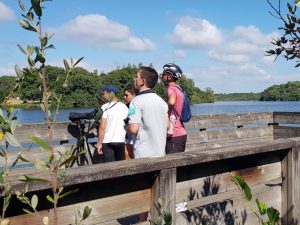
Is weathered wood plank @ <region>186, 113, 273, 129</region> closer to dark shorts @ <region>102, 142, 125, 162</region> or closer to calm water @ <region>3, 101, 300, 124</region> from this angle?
calm water @ <region>3, 101, 300, 124</region>

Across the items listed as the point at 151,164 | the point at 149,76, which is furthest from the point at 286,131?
the point at 151,164

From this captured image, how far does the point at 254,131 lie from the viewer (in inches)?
389

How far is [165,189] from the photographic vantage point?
254 cm

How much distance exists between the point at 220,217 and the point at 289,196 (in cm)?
87

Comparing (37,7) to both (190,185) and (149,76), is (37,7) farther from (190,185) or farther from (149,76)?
(149,76)

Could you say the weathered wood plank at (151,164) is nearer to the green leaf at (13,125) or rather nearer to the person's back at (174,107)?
the green leaf at (13,125)

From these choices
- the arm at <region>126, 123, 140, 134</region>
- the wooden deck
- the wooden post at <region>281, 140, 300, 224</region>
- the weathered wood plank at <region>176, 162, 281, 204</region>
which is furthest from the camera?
the arm at <region>126, 123, 140, 134</region>

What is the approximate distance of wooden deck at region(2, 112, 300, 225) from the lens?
6.81ft

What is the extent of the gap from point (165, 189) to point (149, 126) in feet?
5.79

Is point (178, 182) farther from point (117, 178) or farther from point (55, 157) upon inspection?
point (55, 157)

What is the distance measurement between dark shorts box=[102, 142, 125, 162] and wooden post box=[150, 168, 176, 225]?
12.0ft

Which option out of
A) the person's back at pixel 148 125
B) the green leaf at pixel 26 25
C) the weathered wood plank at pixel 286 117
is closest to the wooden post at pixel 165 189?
the green leaf at pixel 26 25

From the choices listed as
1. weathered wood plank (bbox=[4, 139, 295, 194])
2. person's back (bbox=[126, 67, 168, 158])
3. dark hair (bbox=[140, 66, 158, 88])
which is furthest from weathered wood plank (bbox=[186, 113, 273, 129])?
weathered wood plank (bbox=[4, 139, 295, 194])

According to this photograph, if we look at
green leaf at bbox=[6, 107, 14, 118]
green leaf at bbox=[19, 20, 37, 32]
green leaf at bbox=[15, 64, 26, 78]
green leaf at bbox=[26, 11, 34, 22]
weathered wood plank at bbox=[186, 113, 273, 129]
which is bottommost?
weathered wood plank at bbox=[186, 113, 273, 129]
